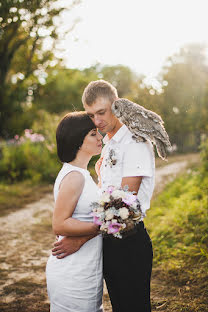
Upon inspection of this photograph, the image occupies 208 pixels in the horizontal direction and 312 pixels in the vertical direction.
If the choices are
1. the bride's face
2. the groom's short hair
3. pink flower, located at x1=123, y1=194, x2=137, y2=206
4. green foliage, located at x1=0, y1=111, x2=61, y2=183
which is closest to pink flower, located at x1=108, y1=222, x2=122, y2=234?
pink flower, located at x1=123, y1=194, x2=137, y2=206

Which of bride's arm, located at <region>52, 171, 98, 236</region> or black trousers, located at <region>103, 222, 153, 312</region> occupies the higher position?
bride's arm, located at <region>52, 171, 98, 236</region>

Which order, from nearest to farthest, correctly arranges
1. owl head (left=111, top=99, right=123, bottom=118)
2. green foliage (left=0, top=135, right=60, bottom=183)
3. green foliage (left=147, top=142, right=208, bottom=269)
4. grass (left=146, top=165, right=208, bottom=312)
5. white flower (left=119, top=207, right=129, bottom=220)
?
1. white flower (left=119, top=207, right=129, bottom=220)
2. owl head (left=111, top=99, right=123, bottom=118)
3. grass (left=146, top=165, right=208, bottom=312)
4. green foliage (left=147, top=142, right=208, bottom=269)
5. green foliage (left=0, top=135, right=60, bottom=183)

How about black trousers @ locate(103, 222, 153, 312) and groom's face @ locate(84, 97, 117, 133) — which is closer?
black trousers @ locate(103, 222, 153, 312)

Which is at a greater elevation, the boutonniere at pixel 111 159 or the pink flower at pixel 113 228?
→ the boutonniere at pixel 111 159

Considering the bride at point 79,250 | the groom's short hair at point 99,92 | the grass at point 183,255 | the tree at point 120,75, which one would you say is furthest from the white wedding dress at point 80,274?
the tree at point 120,75

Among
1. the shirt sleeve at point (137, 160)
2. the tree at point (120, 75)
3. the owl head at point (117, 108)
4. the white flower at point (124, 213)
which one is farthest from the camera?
the tree at point (120, 75)

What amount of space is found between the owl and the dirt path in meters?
2.34

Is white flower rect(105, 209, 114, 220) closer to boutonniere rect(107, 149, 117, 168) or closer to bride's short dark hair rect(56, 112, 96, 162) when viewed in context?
boutonniere rect(107, 149, 117, 168)

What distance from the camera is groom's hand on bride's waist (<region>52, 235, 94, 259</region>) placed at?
2.41 metres

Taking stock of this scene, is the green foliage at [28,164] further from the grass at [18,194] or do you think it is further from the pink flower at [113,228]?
the pink flower at [113,228]

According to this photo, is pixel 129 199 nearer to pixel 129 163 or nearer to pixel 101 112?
pixel 129 163

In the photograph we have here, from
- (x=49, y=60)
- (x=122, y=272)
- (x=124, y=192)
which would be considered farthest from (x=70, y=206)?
(x=49, y=60)

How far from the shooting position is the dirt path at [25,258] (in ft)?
13.3

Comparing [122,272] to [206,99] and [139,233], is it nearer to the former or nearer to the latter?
[139,233]
